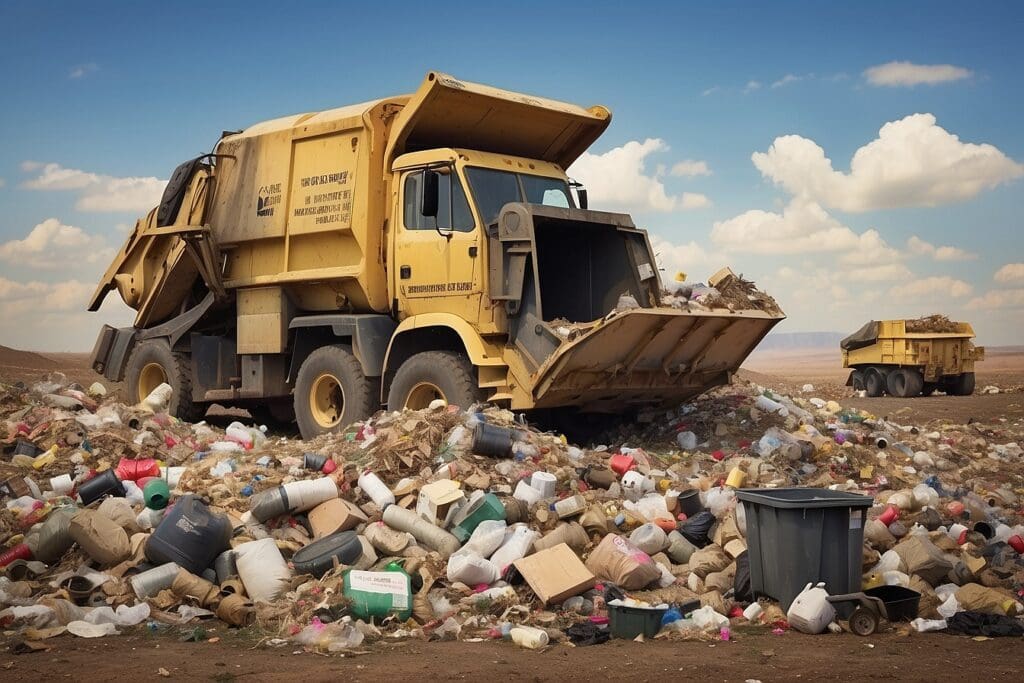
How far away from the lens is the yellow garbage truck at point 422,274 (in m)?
9.32

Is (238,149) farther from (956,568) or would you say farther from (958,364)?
(958,364)

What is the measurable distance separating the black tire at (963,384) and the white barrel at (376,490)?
2034 centimetres

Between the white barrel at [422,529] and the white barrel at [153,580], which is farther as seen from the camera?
the white barrel at [422,529]

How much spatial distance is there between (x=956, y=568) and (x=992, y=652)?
1134mm

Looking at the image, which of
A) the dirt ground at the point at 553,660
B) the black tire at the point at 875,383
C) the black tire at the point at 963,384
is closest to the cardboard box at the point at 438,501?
the dirt ground at the point at 553,660

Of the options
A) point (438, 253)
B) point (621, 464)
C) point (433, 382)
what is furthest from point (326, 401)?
point (621, 464)

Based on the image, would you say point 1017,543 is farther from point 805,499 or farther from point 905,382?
point 905,382

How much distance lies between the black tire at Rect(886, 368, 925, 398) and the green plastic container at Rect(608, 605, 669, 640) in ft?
65.9

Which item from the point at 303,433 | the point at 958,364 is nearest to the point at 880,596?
the point at 303,433

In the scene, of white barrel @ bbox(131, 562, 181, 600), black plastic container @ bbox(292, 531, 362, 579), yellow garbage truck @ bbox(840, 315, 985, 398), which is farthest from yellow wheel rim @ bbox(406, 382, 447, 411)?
yellow garbage truck @ bbox(840, 315, 985, 398)

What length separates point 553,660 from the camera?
5.10 metres

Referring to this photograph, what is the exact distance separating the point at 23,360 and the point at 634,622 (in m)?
27.0

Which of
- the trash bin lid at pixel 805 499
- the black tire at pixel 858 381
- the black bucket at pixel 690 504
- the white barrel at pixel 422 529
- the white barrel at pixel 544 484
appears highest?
the black tire at pixel 858 381

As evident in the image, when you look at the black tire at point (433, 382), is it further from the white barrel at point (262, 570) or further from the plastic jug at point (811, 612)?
the plastic jug at point (811, 612)
